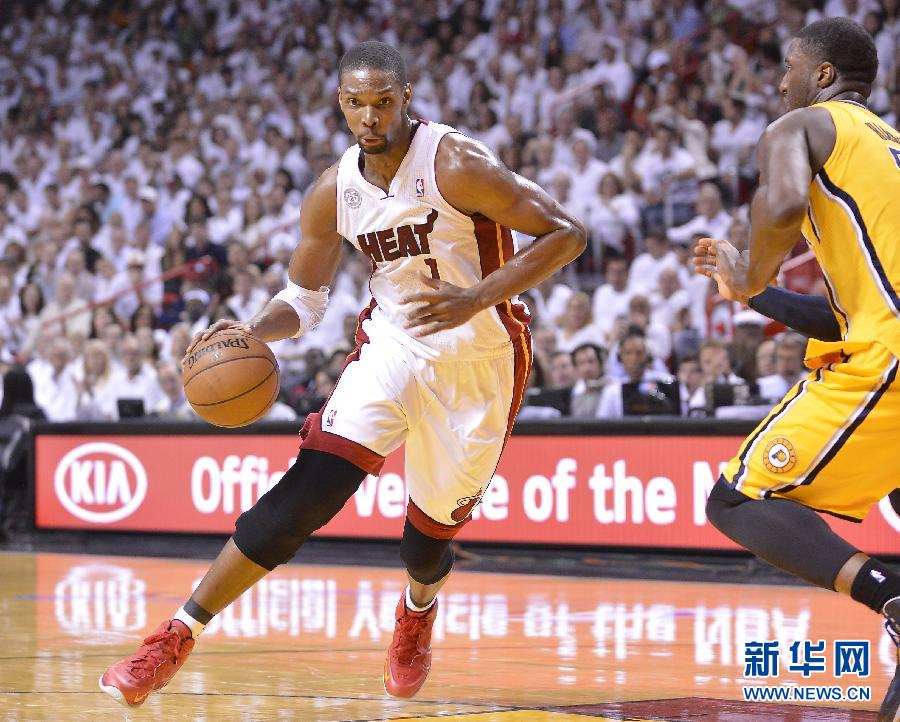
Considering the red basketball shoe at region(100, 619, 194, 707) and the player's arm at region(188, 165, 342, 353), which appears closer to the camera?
the red basketball shoe at region(100, 619, 194, 707)

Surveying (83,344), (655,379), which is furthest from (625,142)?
(83,344)

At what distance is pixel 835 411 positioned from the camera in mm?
3746

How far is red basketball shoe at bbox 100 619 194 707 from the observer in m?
4.29

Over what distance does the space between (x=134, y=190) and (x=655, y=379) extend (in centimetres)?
900

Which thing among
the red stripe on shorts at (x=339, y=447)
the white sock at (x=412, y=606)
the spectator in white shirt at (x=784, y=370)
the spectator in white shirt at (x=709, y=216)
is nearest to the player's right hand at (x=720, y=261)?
the red stripe on shorts at (x=339, y=447)

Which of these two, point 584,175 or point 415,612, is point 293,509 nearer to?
point 415,612

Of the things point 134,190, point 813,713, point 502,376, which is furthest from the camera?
point 134,190

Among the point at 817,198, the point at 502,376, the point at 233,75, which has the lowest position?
the point at 502,376

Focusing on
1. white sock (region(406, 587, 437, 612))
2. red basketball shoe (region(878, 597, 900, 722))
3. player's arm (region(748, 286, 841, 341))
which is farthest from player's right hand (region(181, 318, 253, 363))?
red basketball shoe (region(878, 597, 900, 722))

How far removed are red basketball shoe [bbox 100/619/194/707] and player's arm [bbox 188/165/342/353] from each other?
0.99 meters

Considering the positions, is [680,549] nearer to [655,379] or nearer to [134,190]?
[655,379]

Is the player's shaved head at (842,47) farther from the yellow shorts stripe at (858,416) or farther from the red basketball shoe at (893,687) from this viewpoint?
the red basketball shoe at (893,687)

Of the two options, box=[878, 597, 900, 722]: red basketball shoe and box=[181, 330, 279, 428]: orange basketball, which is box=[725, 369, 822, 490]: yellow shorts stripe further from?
box=[181, 330, 279, 428]: orange basketball

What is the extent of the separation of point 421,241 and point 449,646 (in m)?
2.15
